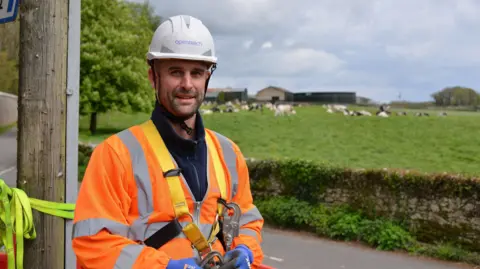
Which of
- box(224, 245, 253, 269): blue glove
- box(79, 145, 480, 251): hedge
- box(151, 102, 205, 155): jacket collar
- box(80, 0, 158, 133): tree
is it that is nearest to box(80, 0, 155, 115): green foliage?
box(80, 0, 158, 133): tree

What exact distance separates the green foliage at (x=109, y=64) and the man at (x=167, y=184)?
2424 centimetres

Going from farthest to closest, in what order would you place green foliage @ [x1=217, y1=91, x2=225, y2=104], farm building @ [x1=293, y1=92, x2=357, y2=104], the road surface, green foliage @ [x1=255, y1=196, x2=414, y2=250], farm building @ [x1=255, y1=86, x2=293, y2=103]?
green foliage @ [x1=217, y1=91, x2=225, y2=104], farm building @ [x1=255, y1=86, x2=293, y2=103], farm building @ [x1=293, y1=92, x2=357, y2=104], green foliage @ [x1=255, y1=196, x2=414, y2=250], the road surface

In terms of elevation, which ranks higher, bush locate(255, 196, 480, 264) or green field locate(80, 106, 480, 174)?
green field locate(80, 106, 480, 174)

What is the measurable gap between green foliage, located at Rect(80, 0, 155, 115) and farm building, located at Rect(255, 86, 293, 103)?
7.54 meters

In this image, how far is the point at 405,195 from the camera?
10672 mm

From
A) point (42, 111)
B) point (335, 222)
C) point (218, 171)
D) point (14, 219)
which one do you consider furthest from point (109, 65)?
point (218, 171)

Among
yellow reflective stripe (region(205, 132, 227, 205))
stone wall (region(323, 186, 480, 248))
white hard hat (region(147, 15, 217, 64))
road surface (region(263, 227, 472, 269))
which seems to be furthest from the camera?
stone wall (region(323, 186, 480, 248))

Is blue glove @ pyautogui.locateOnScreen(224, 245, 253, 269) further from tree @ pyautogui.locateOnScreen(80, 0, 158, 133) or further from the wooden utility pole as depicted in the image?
tree @ pyautogui.locateOnScreen(80, 0, 158, 133)

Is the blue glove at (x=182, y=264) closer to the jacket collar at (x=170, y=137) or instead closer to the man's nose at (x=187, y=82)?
the jacket collar at (x=170, y=137)

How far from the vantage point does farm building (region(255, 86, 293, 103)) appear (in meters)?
32.9

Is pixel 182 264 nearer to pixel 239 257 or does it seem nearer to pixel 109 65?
pixel 239 257

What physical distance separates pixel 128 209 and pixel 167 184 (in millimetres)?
204

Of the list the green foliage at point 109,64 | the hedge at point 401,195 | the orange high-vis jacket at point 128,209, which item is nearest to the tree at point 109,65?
the green foliage at point 109,64

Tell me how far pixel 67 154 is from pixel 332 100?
2725 cm
